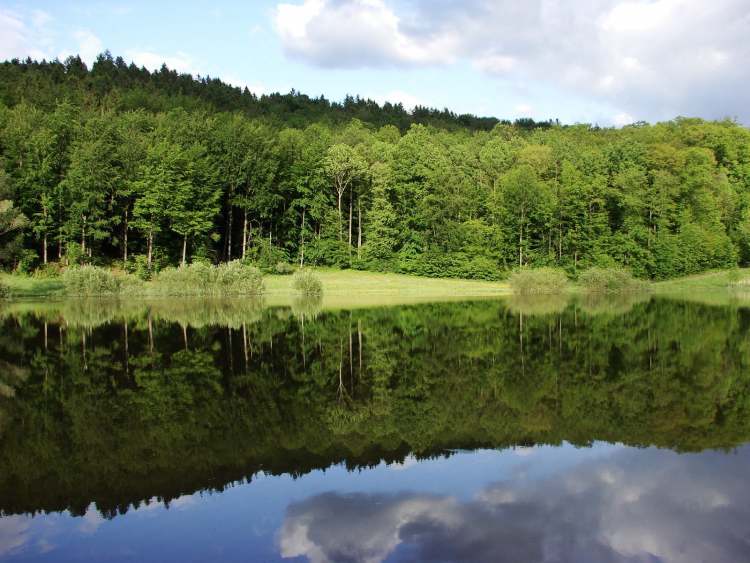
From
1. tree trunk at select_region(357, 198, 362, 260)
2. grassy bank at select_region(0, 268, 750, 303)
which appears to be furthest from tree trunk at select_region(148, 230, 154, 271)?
tree trunk at select_region(357, 198, 362, 260)

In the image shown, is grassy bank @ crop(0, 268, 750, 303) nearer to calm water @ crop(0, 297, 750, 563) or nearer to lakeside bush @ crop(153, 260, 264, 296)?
lakeside bush @ crop(153, 260, 264, 296)

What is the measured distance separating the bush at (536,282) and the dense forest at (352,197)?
11506 mm

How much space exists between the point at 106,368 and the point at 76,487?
10.0 meters

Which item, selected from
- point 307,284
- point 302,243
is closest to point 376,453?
point 307,284

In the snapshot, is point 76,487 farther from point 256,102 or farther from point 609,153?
point 256,102

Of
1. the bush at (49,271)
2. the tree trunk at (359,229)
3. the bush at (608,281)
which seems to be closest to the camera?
the bush at (49,271)

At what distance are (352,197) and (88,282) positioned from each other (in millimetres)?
35182

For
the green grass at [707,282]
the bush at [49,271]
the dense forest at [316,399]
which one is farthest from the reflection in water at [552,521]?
the green grass at [707,282]

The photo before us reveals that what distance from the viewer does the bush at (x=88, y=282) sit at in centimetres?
5081

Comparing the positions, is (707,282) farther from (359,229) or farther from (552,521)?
(552,521)

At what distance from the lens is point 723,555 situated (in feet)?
23.8

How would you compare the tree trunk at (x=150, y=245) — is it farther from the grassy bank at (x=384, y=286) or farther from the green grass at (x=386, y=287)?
the green grass at (x=386, y=287)

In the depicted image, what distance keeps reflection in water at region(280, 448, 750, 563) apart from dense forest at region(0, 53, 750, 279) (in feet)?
185

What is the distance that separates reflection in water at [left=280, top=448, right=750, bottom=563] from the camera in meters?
7.39
